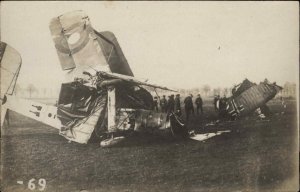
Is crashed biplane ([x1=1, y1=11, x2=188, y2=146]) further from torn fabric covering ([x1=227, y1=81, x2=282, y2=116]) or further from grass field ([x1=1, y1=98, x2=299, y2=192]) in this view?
torn fabric covering ([x1=227, y1=81, x2=282, y2=116])

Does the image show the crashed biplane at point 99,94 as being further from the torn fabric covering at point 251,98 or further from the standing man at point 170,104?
the torn fabric covering at point 251,98

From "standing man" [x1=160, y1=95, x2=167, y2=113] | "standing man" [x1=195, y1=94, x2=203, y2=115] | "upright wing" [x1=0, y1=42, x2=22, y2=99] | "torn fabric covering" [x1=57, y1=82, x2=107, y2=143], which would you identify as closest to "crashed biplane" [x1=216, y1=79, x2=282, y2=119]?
"standing man" [x1=195, y1=94, x2=203, y2=115]

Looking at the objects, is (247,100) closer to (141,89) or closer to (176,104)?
(176,104)

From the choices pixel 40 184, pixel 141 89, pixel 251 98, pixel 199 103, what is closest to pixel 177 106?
pixel 199 103

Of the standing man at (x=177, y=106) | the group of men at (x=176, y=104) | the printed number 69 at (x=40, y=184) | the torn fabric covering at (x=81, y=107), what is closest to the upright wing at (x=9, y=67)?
the torn fabric covering at (x=81, y=107)

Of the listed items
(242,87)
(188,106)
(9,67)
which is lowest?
(188,106)
